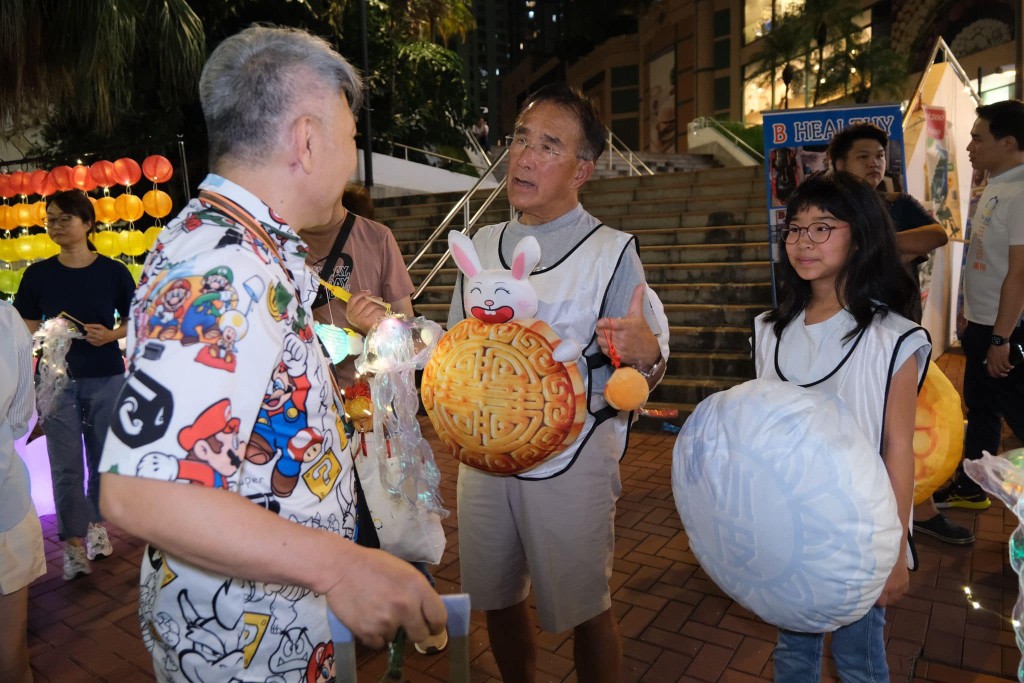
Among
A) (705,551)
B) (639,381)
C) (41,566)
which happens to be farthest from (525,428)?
(41,566)

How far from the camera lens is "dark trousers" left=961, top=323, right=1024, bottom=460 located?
3.36 metres

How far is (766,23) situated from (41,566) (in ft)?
106

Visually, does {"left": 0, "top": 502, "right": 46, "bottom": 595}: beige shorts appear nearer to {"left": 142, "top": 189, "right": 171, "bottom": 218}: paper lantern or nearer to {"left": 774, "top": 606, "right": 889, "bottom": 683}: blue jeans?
{"left": 774, "top": 606, "right": 889, "bottom": 683}: blue jeans

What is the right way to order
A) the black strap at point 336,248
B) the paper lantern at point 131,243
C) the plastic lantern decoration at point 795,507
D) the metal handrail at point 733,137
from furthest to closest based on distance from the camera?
the metal handrail at point 733,137
the paper lantern at point 131,243
the black strap at point 336,248
the plastic lantern decoration at point 795,507

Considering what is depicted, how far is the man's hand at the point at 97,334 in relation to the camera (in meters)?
3.59

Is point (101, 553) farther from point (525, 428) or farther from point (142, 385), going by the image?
point (142, 385)

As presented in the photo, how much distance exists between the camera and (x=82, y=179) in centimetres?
748

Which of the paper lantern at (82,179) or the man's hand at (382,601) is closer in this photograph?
the man's hand at (382,601)

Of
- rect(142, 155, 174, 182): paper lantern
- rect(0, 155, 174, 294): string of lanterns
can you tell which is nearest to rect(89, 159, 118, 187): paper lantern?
rect(0, 155, 174, 294): string of lanterns

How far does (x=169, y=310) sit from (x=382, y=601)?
528mm

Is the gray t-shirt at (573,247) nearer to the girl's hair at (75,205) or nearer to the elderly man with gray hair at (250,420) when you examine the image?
the elderly man with gray hair at (250,420)

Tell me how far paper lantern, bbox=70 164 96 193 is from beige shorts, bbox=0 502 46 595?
257 inches

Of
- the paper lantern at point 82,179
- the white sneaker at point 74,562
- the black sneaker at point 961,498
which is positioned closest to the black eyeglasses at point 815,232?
the black sneaker at point 961,498

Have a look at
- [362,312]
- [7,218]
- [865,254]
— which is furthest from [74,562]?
[7,218]
